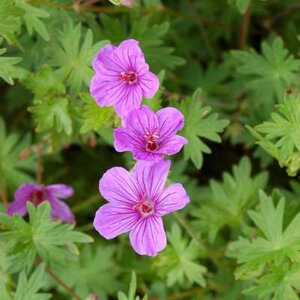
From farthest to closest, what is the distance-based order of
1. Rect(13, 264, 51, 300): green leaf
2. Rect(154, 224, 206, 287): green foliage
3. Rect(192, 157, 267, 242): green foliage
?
Rect(192, 157, 267, 242): green foliage, Rect(154, 224, 206, 287): green foliage, Rect(13, 264, 51, 300): green leaf

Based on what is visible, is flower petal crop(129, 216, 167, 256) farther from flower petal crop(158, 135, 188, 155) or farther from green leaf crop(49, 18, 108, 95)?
green leaf crop(49, 18, 108, 95)

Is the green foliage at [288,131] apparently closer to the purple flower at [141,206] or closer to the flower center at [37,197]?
the purple flower at [141,206]

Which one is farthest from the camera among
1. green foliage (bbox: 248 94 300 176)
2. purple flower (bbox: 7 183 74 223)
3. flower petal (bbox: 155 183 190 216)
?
purple flower (bbox: 7 183 74 223)

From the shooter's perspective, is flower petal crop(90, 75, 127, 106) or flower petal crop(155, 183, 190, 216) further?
flower petal crop(90, 75, 127, 106)

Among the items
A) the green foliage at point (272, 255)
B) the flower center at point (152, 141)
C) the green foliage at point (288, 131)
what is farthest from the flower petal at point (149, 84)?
the green foliage at point (272, 255)

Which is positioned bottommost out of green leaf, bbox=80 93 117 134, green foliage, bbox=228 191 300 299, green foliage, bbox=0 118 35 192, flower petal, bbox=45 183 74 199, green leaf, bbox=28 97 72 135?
green foliage, bbox=0 118 35 192

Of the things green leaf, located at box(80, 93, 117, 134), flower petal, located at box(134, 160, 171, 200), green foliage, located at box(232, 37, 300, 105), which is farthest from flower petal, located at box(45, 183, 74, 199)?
green foliage, located at box(232, 37, 300, 105)

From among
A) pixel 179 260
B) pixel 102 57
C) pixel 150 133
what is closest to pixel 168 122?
pixel 150 133

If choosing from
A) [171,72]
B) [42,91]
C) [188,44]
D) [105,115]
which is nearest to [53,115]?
[42,91]
